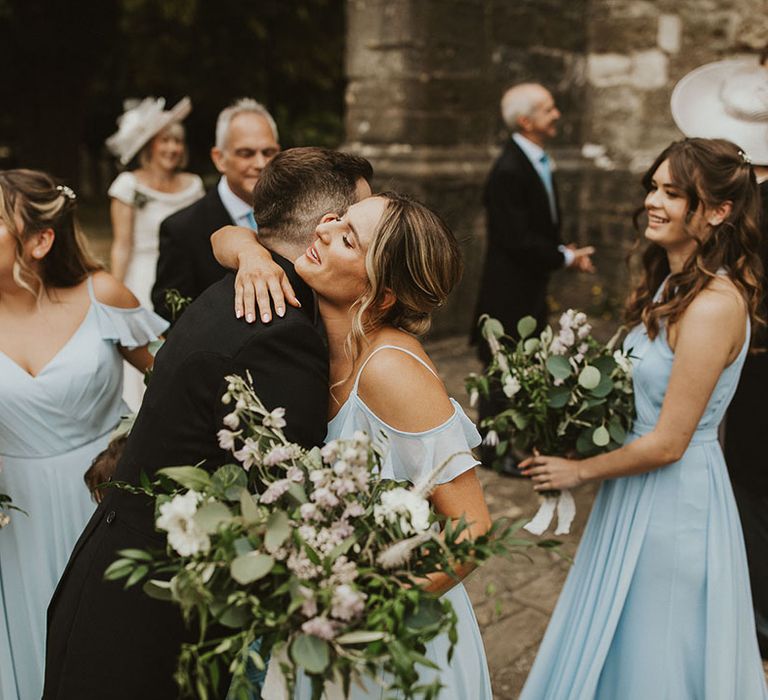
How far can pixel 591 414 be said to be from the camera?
2734 millimetres

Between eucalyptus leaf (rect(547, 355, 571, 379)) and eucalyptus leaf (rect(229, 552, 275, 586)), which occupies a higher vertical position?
eucalyptus leaf (rect(229, 552, 275, 586))

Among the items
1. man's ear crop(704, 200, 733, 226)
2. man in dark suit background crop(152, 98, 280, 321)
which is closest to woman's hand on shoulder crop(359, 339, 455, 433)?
man's ear crop(704, 200, 733, 226)

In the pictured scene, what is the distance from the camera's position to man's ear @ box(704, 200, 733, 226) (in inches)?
103

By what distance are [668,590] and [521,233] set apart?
3.00 m

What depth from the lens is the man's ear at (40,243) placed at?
276 cm

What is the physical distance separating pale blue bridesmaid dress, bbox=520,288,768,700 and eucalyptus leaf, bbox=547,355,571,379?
8.7 inches

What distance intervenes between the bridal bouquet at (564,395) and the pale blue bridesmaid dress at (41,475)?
133 cm

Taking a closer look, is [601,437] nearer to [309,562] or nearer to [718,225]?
[718,225]

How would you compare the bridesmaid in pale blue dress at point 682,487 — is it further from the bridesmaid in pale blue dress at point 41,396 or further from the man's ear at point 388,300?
the bridesmaid in pale blue dress at point 41,396

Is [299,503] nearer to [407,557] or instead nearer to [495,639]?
[407,557]

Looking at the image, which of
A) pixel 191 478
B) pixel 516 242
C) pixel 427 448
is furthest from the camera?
pixel 516 242

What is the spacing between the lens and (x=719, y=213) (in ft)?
8.64

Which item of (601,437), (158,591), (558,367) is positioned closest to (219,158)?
(558,367)

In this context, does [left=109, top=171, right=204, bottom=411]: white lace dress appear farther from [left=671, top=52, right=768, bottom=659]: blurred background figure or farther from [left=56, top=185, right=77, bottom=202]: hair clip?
[left=671, top=52, right=768, bottom=659]: blurred background figure
